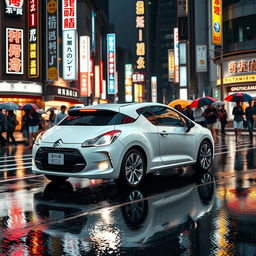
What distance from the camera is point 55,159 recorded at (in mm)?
7730

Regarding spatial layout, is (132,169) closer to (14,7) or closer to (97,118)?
(97,118)

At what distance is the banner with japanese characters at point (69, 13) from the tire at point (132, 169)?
3602cm

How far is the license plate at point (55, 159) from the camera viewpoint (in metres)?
7.66

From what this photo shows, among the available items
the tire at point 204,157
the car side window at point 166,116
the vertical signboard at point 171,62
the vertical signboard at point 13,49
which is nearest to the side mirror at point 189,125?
the car side window at point 166,116

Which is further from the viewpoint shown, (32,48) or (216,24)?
(216,24)

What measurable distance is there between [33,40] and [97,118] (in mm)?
34113

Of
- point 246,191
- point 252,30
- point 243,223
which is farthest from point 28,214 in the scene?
point 252,30

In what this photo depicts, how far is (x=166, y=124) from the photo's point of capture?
9.05 m

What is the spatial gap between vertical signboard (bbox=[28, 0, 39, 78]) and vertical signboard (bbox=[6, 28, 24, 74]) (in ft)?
2.80

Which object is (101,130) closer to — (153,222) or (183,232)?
(153,222)

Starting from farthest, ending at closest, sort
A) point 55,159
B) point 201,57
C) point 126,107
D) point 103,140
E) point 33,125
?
1. point 201,57
2. point 33,125
3. point 126,107
4. point 55,159
5. point 103,140

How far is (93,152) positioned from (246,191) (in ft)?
8.24

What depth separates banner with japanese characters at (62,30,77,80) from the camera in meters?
43.3

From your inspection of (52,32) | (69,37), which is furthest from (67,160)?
(69,37)
